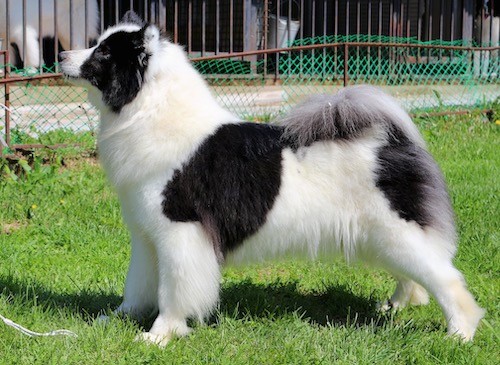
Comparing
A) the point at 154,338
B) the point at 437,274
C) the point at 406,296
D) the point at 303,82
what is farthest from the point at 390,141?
the point at 303,82

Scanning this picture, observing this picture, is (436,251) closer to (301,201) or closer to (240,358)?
(301,201)

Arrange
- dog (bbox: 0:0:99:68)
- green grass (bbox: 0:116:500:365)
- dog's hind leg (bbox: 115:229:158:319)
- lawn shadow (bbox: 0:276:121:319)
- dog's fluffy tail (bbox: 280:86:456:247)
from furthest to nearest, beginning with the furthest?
dog (bbox: 0:0:99:68) → lawn shadow (bbox: 0:276:121:319) → dog's hind leg (bbox: 115:229:158:319) → dog's fluffy tail (bbox: 280:86:456:247) → green grass (bbox: 0:116:500:365)

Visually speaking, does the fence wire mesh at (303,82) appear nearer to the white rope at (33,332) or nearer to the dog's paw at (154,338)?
the white rope at (33,332)

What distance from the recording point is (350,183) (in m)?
3.39

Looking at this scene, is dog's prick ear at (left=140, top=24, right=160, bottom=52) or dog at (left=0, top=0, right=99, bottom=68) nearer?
dog's prick ear at (left=140, top=24, right=160, bottom=52)

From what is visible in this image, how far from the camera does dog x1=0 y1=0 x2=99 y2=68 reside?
28.8 ft

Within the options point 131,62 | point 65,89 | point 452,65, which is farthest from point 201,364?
point 452,65

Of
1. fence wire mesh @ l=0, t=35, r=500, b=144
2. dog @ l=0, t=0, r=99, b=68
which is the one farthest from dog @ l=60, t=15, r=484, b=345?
dog @ l=0, t=0, r=99, b=68

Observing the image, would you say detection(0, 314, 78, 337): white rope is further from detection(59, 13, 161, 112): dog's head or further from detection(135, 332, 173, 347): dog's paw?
detection(59, 13, 161, 112): dog's head

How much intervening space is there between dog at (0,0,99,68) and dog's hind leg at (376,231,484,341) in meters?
6.30

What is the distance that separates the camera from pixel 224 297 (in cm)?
404

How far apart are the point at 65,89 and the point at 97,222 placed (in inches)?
143

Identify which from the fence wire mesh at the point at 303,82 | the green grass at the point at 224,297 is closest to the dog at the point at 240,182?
the green grass at the point at 224,297

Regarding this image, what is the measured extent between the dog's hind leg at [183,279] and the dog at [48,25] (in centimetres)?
592
